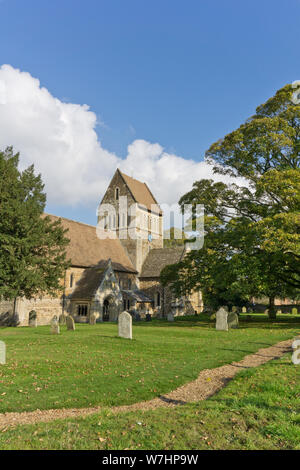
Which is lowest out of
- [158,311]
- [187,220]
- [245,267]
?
[158,311]

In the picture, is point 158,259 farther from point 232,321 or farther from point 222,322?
point 222,322

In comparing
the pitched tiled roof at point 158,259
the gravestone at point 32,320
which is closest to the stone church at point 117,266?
the pitched tiled roof at point 158,259

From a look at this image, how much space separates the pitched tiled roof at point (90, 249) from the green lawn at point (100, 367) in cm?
1761

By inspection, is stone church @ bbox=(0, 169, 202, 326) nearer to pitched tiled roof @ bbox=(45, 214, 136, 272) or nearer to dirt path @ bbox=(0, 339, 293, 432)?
pitched tiled roof @ bbox=(45, 214, 136, 272)

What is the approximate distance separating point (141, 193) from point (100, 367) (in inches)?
1488

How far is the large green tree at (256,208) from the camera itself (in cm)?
1834

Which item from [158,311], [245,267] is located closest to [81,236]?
[158,311]

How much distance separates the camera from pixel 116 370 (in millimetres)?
9258

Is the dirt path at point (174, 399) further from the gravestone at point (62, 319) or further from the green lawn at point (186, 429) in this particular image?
the gravestone at point (62, 319)

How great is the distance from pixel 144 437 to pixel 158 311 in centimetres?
3601

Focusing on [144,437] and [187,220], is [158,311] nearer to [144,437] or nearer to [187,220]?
[187,220]

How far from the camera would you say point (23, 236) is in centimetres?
2294

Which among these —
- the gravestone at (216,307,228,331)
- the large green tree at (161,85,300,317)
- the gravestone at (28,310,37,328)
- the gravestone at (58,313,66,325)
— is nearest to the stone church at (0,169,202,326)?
the gravestone at (58,313,66,325)
